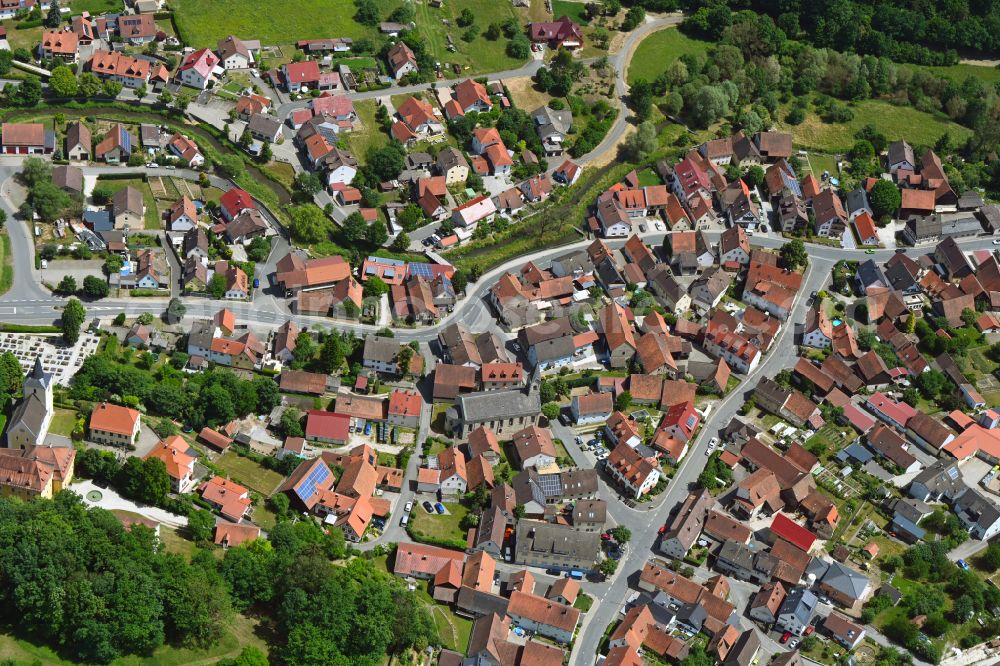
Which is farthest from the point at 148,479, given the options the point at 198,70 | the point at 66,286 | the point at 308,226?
the point at 198,70

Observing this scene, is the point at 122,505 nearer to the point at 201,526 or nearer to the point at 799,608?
the point at 201,526

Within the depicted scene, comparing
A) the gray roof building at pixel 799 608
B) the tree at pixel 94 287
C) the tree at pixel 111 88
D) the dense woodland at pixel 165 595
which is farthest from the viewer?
the tree at pixel 111 88

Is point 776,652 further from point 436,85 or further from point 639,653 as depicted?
point 436,85

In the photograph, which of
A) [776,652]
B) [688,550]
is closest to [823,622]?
[776,652]

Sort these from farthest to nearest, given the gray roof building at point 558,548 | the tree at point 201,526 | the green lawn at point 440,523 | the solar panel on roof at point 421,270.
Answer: the solar panel on roof at point 421,270
the green lawn at point 440,523
the gray roof building at point 558,548
the tree at point 201,526

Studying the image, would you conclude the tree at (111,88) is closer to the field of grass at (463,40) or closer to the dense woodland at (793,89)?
the field of grass at (463,40)

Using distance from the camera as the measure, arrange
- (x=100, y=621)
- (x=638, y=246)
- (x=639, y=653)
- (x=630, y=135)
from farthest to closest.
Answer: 1. (x=630, y=135)
2. (x=638, y=246)
3. (x=639, y=653)
4. (x=100, y=621)

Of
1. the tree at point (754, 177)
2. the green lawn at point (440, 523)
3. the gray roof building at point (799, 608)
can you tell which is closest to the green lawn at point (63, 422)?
the green lawn at point (440, 523)

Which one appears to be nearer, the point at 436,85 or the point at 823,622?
the point at 823,622
